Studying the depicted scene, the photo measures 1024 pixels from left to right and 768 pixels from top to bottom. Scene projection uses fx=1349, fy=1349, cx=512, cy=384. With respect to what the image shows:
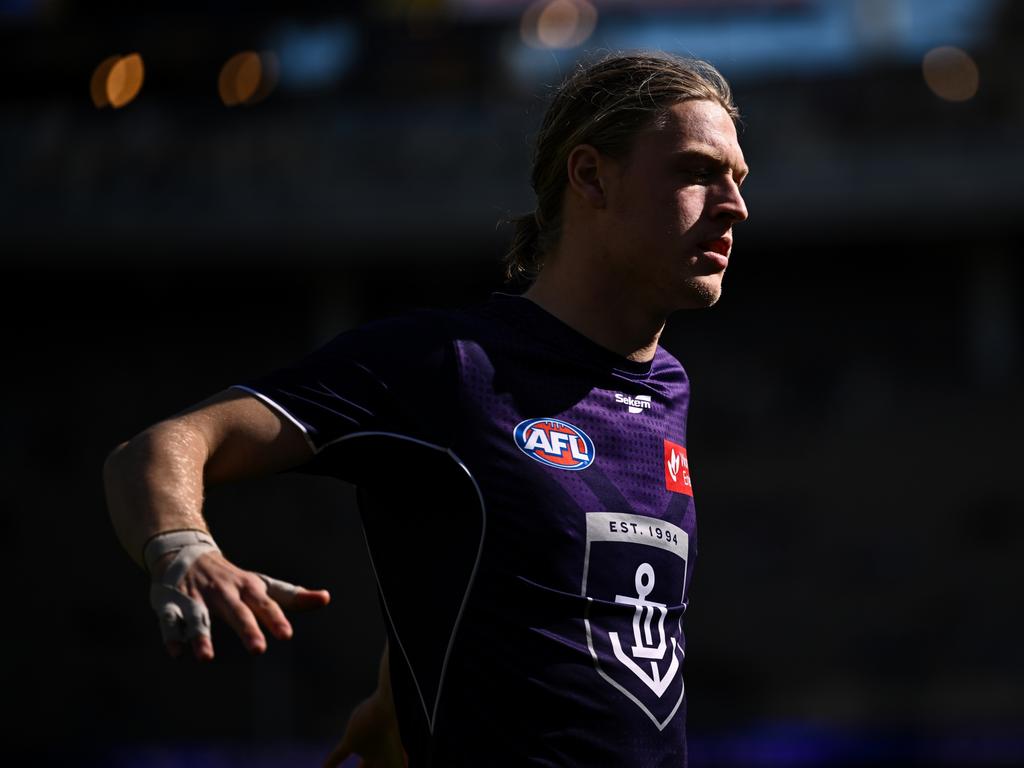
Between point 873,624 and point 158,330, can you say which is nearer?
point 873,624

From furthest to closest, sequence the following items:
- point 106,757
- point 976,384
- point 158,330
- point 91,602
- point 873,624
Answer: point 158,330, point 976,384, point 91,602, point 873,624, point 106,757

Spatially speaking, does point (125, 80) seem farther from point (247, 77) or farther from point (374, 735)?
point (374, 735)

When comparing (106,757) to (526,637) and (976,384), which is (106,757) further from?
(976,384)

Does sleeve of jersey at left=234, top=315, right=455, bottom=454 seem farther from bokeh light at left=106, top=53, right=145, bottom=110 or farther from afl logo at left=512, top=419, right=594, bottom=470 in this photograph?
bokeh light at left=106, top=53, right=145, bottom=110

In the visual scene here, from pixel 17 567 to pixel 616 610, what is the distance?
70.1 feet

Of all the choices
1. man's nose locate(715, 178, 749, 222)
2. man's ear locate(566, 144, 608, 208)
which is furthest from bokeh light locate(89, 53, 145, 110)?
man's nose locate(715, 178, 749, 222)

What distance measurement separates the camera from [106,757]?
12266mm

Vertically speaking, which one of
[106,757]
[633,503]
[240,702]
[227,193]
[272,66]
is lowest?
[240,702]

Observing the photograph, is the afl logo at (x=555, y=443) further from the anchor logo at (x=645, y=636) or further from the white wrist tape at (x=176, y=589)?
the white wrist tape at (x=176, y=589)

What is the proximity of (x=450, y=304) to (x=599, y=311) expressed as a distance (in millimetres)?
24201

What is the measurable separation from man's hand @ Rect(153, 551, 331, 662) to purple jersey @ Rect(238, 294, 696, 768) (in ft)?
1.40

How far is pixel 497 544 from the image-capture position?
2.52m

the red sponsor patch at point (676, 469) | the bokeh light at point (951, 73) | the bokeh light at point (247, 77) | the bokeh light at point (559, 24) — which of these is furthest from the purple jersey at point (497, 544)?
the bokeh light at point (247, 77)

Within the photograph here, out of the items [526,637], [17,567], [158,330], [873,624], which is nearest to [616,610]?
[526,637]
